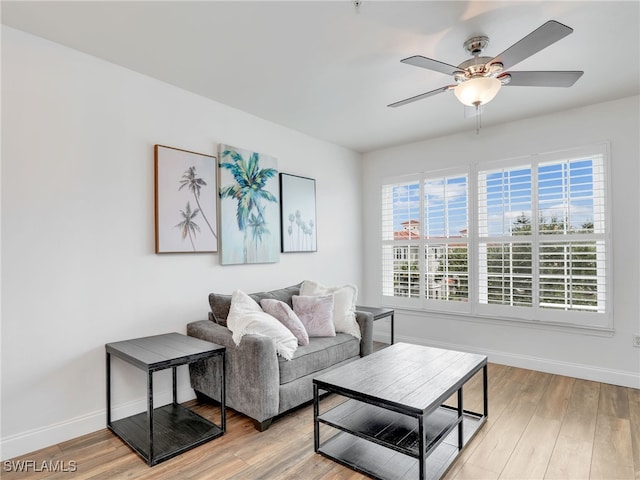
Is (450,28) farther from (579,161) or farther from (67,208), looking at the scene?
(67,208)

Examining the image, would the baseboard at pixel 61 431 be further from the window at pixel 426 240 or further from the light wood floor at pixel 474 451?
the window at pixel 426 240

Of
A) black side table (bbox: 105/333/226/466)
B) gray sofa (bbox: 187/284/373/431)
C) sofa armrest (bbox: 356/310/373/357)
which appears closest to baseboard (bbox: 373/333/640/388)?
sofa armrest (bbox: 356/310/373/357)

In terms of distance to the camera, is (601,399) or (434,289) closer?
(601,399)

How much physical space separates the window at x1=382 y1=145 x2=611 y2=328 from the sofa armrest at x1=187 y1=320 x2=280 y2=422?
2593mm

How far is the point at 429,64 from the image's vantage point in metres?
2.08

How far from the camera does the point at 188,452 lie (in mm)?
2250

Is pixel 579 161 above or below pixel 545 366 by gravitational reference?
above

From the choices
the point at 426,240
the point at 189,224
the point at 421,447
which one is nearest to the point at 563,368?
the point at 426,240

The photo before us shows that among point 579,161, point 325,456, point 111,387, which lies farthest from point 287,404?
point 579,161

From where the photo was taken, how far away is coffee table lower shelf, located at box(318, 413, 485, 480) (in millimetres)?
2012

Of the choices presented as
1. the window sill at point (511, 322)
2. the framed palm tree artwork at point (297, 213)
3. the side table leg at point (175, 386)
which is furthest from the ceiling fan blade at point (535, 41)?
the side table leg at point (175, 386)

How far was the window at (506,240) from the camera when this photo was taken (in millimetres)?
3461

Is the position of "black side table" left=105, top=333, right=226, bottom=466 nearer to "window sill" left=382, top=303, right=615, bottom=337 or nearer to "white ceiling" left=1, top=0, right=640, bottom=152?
"white ceiling" left=1, top=0, right=640, bottom=152

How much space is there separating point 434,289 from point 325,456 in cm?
271
